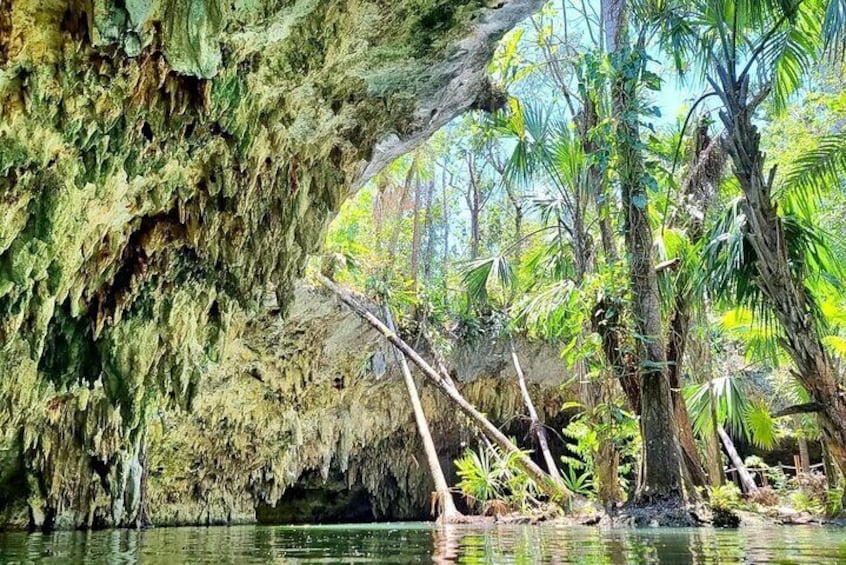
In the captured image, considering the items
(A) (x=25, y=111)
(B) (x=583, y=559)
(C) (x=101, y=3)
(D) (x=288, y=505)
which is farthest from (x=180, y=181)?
(D) (x=288, y=505)

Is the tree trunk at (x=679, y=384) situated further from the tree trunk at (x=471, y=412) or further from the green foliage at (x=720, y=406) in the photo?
the tree trunk at (x=471, y=412)

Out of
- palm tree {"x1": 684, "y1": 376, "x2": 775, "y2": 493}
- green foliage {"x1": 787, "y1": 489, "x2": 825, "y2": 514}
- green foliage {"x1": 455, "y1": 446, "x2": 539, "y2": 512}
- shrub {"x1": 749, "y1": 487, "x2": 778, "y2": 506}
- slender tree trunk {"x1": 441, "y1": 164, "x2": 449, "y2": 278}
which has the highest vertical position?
slender tree trunk {"x1": 441, "y1": 164, "x2": 449, "y2": 278}

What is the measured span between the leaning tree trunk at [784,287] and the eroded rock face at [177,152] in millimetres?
1982

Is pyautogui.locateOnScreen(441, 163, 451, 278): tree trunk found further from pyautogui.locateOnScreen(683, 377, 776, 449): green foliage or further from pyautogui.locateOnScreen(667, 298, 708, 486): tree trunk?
pyautogui.locateOnScreen(667, 298, 708, 486): tree trunk

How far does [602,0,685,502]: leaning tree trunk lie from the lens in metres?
5.77

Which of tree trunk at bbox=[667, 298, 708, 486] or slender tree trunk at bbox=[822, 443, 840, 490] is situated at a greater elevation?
tree trunk at bbox=[667, 298, 708, 486]

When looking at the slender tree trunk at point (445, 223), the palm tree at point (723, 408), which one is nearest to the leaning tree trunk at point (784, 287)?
the palm tree at point (723, 408)

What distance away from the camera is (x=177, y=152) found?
429 cm

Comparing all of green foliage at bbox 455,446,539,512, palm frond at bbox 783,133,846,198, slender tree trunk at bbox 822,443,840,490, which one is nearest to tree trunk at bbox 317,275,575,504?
green foliage at bbox 455,446,539,512

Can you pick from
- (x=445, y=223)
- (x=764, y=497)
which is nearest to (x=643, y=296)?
(x=764, y=497)

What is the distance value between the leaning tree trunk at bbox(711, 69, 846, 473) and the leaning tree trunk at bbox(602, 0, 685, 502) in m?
1.14

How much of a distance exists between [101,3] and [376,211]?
1255 cm

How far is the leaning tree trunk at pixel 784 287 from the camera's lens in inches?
179

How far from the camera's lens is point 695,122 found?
277 inches
